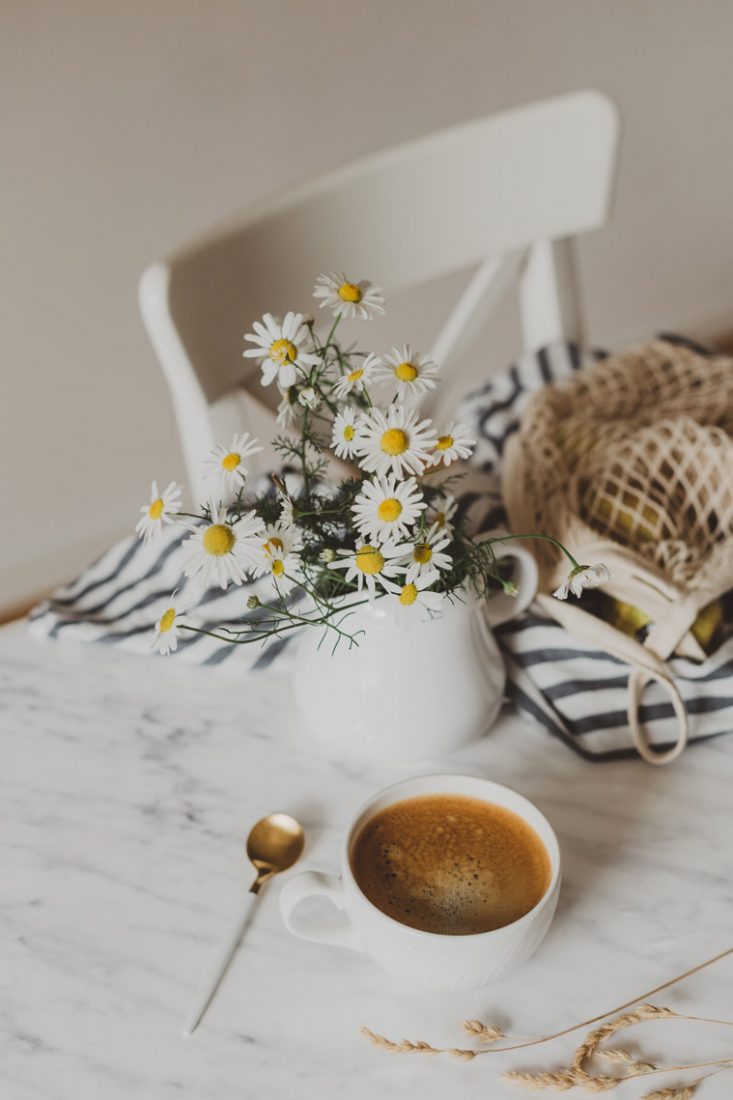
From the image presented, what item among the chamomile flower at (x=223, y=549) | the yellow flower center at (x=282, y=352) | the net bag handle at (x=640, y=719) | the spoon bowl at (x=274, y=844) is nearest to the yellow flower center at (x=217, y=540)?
the chamomile flower at (x=223, y=549)

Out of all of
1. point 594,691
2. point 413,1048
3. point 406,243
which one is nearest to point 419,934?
point 413,1048

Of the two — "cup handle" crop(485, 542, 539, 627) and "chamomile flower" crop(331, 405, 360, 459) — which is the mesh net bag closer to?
"cup handle" crop(485, 542, 539, 627)

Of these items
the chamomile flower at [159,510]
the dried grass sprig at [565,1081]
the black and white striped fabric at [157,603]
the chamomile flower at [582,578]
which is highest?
the chamomile flower at [159,510]

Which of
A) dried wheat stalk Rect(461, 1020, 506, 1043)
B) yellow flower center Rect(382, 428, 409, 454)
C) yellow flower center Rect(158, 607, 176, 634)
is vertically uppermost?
yellow flower center Rect(382, 428, 409, 454)

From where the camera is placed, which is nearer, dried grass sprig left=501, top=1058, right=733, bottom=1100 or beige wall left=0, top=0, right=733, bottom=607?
dried grass sprig left=501, top=1058, right=733, bottom=1100

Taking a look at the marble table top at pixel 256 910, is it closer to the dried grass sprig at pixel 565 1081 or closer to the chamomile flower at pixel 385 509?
the dried grass sprig at pixel 565 1081

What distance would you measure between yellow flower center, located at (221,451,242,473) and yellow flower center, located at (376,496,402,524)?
3.2 inches

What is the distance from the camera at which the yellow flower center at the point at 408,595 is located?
551 millimetres

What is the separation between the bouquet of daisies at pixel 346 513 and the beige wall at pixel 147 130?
50.8 inches

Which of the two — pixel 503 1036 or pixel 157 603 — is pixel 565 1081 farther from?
pixel 157 603

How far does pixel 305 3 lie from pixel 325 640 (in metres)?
1.54

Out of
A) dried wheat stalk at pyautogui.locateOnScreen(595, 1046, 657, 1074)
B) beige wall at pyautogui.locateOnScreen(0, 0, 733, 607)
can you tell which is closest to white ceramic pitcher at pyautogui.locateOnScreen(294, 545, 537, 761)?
dried wheat stalk at pyautogui.locateOnScreen(595, 1046, 657, 1074)

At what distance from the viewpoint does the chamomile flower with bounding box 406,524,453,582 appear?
0.55m

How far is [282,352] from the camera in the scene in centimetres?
57
